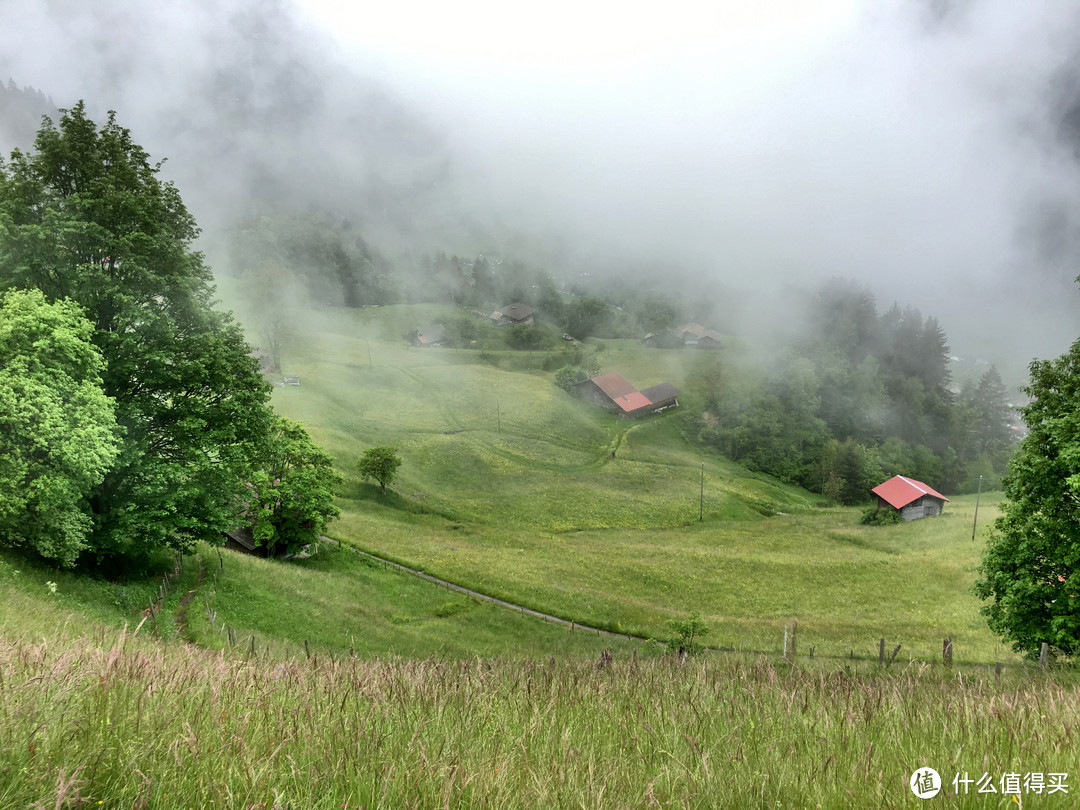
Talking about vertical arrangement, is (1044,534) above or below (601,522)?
below

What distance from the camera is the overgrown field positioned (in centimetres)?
229

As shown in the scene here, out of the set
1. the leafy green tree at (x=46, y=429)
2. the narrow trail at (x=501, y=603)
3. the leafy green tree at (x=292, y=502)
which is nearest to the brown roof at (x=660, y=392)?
the narrow trail at (x=501, y=603)

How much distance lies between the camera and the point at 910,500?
83875 millimetres

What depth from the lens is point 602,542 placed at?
61.7m

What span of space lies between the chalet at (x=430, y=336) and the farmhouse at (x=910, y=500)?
113m

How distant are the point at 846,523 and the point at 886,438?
74324mm

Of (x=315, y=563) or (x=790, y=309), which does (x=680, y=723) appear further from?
(x=790, y=309)

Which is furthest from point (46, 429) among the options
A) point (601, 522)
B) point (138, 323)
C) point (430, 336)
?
point (430, 336)

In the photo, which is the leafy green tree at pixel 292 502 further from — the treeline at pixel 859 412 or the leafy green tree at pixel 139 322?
the treeline at pixel 859 412

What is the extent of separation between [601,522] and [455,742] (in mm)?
69940

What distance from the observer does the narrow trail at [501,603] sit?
3384 cm

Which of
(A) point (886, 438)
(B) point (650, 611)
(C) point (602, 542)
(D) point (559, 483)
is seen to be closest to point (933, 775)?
(B) point (650, 611)

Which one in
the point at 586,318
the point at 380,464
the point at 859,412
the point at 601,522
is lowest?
the point at 601,522

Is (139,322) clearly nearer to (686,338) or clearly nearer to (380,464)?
(380,464)
